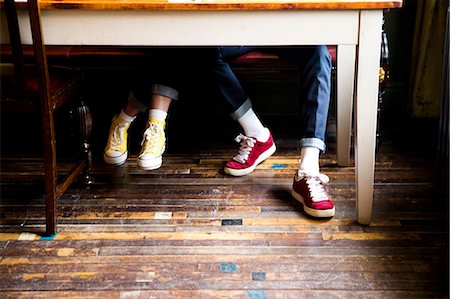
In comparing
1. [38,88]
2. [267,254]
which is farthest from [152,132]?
[267,254]

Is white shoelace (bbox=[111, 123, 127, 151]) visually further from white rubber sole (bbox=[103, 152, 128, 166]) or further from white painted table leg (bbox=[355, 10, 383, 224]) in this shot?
white painted table leg (bbox=[355, 10, 383, 224])

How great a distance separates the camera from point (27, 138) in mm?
2648

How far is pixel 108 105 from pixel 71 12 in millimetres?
1160

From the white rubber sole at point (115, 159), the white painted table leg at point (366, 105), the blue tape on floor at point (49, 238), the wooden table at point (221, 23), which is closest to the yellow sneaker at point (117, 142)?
the white rubber sole at point (115, 159)

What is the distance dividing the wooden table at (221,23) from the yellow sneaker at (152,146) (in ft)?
1.81

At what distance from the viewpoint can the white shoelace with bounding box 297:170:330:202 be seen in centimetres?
197

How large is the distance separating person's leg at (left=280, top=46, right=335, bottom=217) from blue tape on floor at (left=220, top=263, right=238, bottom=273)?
1.32ft

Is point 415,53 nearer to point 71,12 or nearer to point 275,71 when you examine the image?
point 275,71

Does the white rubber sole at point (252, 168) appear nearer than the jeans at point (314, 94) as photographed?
No

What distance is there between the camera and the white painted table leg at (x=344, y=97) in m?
2.16

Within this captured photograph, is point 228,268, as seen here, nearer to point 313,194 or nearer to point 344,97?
point 313,194

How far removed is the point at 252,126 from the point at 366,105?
635 mm

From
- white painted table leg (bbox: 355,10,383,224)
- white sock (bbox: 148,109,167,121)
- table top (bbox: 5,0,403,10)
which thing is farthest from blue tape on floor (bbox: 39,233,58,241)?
white painted table leg (bbox: 355,10,383,224)

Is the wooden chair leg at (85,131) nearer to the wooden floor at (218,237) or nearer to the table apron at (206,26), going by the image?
the wooden floor at (218,237)
